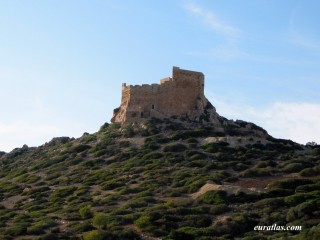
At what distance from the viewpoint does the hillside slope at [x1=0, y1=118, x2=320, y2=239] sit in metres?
25.0

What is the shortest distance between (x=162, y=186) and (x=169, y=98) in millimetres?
18973

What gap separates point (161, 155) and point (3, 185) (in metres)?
13.8

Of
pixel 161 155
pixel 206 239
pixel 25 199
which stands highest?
pixel 161 155

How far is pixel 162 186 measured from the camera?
3503 centimetres

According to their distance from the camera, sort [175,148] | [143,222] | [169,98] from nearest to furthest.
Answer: [143,222] < [175,148] < [169,98]

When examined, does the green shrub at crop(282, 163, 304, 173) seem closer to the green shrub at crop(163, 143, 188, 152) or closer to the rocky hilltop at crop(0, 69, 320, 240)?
the rocky hilltop at crop(0, 69, 320, 240)

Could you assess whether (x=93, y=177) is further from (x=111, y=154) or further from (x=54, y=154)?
(x=54, y=154)

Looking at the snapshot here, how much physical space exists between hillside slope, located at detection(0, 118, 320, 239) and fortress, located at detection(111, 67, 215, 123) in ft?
4.80

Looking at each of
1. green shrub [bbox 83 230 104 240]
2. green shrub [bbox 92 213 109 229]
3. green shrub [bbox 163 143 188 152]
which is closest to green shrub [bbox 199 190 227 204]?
green shrub [bbox 92 213 109 229]

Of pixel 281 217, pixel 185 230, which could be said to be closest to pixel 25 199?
pixel 185 230

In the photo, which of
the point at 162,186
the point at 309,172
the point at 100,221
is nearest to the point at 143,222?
the point at 100,221

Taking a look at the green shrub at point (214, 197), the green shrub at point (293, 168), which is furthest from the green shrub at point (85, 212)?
the green shrub at point (293, 168)

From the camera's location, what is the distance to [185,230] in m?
24.2

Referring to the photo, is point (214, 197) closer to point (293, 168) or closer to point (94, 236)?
point (94, 236)
